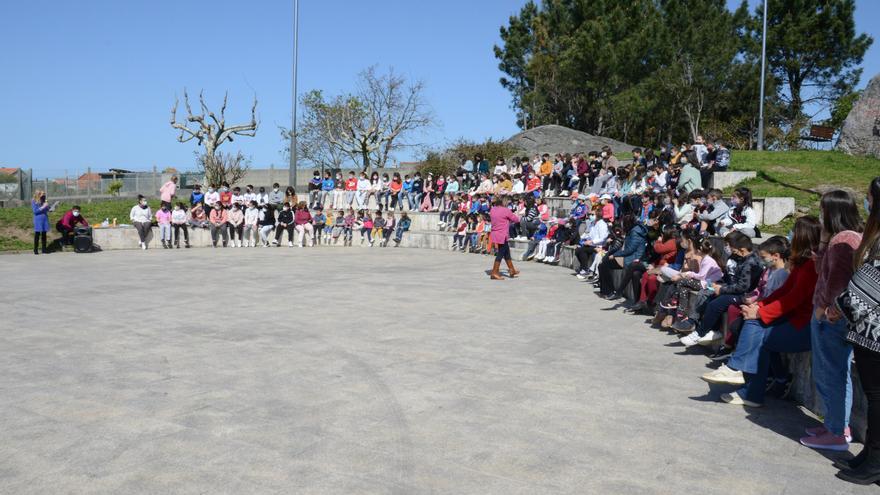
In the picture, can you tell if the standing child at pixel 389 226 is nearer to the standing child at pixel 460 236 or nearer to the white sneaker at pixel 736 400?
the standing child at pixel 460 236

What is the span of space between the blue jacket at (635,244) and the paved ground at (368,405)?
105cm

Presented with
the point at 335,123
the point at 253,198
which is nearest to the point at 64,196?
the point at 253,198

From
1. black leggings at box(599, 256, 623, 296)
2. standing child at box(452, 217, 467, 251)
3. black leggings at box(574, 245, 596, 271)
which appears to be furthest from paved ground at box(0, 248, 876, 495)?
standing child at box(452, 217, 467, 251)

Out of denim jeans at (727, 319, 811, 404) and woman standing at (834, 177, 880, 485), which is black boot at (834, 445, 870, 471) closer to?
woman standing at (834, 177, 880, 485)

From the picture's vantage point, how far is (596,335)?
9.23 m

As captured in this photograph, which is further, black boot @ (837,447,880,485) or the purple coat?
the purple coat

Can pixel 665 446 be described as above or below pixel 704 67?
below

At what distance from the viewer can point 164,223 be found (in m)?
22.4

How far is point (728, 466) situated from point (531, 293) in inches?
319

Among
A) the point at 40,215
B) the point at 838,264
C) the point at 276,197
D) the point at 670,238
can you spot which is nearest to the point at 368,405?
the point at 838,264

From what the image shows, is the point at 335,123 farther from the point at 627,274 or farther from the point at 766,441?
the point at 766,441

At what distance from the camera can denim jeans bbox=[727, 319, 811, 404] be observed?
19.7 ft

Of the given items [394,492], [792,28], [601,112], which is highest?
[792,28]

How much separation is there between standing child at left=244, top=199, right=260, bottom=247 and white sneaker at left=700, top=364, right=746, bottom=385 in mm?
18842
